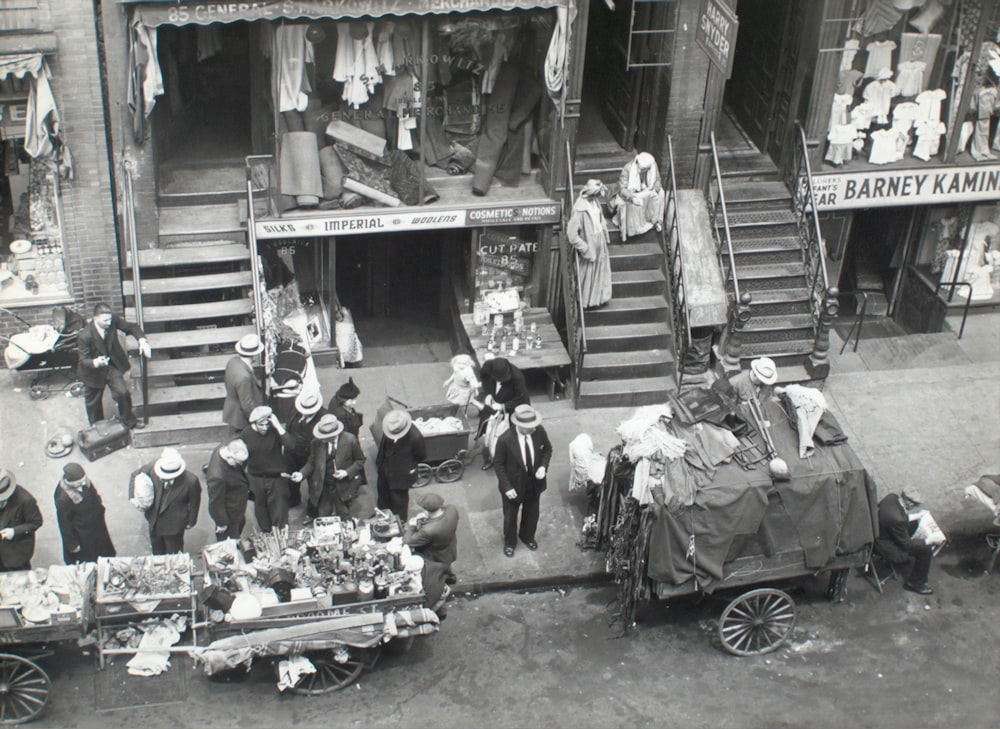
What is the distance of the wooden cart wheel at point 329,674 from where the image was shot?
11000 millimetres

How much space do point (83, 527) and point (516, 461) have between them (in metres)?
4.30

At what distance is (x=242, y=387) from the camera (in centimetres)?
1348

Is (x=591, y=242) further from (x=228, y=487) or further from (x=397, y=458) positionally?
(x=228, y=487)

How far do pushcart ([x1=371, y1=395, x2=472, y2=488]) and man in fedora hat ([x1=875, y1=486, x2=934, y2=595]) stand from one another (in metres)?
4.64

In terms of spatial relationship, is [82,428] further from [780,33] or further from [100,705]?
[780,33]

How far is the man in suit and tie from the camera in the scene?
13.8m

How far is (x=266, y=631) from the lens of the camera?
421 inches

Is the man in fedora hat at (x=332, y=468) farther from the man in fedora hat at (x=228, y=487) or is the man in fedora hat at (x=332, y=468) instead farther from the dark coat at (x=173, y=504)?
the dark coat at (x=173, y=504)

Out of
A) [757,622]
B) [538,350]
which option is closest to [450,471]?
[538,350]

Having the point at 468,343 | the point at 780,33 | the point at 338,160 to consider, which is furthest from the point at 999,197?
the point at 338,160

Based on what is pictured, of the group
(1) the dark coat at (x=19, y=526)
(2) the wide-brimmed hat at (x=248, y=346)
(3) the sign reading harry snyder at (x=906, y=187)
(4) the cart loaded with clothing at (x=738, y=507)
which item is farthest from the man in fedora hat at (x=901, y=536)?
(1) the dark coat at (x=19, y=526)

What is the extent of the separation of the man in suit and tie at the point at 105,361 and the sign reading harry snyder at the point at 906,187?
931 cm

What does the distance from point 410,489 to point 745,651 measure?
4313 mm

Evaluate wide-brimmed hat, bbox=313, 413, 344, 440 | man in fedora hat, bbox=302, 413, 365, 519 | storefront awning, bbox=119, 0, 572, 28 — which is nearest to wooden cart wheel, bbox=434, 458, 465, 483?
man in fedora hat, bbox=302, 413, 365, 519
